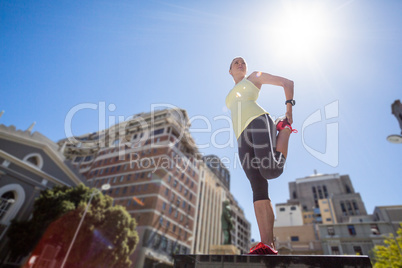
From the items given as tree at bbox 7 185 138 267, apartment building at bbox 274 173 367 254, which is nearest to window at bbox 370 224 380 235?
apartment building at bbox 274 173 367 254

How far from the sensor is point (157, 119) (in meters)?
39.3

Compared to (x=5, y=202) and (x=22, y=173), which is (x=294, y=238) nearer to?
(x=22, y=173)

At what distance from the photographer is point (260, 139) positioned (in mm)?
2252

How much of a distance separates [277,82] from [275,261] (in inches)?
75.9

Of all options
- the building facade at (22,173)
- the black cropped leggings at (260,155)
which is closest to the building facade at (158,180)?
the building facade at (22,173)

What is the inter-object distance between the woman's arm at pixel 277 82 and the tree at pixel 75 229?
1768cm

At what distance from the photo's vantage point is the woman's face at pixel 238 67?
9.63 ft

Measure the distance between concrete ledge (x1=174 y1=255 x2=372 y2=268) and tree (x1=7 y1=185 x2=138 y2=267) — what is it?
17455 mm

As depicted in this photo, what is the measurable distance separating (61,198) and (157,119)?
24600mm

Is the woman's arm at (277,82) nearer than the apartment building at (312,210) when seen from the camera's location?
Yes

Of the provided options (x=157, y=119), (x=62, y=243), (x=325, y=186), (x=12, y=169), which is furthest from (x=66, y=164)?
(x=325, y=186)

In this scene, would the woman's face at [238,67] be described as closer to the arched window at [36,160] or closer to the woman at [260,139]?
the woman at [260,139]

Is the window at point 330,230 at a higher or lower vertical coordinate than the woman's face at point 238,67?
higher

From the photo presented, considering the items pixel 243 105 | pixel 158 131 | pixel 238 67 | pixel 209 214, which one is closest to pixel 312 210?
pixel 209 214
